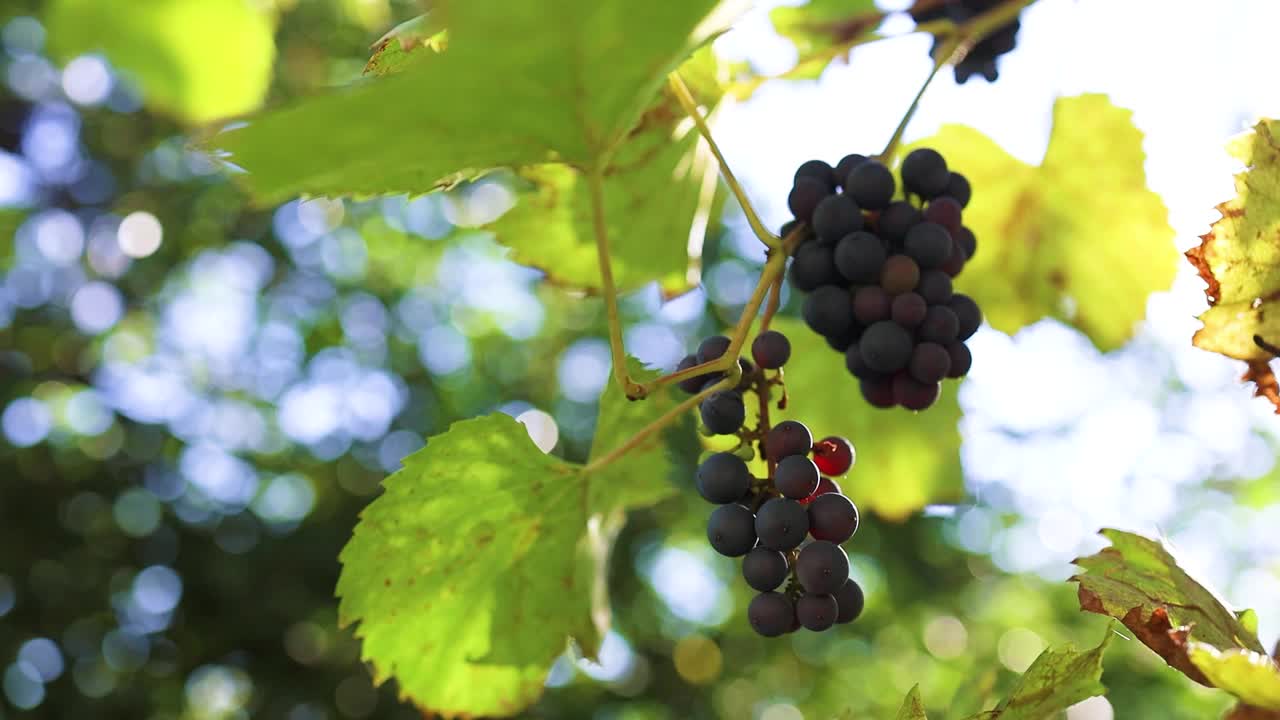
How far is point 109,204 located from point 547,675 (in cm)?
553

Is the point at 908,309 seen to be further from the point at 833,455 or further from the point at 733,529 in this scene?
the point at 733,529

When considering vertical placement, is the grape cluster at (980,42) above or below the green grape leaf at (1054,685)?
above

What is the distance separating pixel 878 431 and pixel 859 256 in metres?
0.41

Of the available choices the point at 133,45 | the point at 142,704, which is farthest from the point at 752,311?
the point at 142,704

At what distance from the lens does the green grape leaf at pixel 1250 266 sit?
0.62 meters

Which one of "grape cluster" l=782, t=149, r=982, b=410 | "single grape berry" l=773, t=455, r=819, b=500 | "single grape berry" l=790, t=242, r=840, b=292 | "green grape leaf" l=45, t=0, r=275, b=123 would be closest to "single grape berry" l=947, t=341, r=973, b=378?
"grape cluster" l=782, t=149, r=982, b=410

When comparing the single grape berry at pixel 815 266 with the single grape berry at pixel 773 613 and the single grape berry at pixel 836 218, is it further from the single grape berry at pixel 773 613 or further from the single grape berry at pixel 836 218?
the single grape berry at pixel 773 613

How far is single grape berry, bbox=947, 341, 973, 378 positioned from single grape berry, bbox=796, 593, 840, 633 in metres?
0.26

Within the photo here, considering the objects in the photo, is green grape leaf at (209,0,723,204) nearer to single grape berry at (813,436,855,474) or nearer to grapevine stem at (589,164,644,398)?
grapevine stem at (589,164,644,398)

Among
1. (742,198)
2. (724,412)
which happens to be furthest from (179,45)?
(724,412)

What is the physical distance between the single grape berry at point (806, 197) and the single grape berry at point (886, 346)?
0.11m

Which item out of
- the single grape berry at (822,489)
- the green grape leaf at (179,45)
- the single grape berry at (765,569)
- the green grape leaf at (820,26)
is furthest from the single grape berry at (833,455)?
the green grape leaf at (179,45)

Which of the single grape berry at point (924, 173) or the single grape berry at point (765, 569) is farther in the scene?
the single grape berry at point (924, 173)

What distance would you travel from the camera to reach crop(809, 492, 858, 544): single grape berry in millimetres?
658
